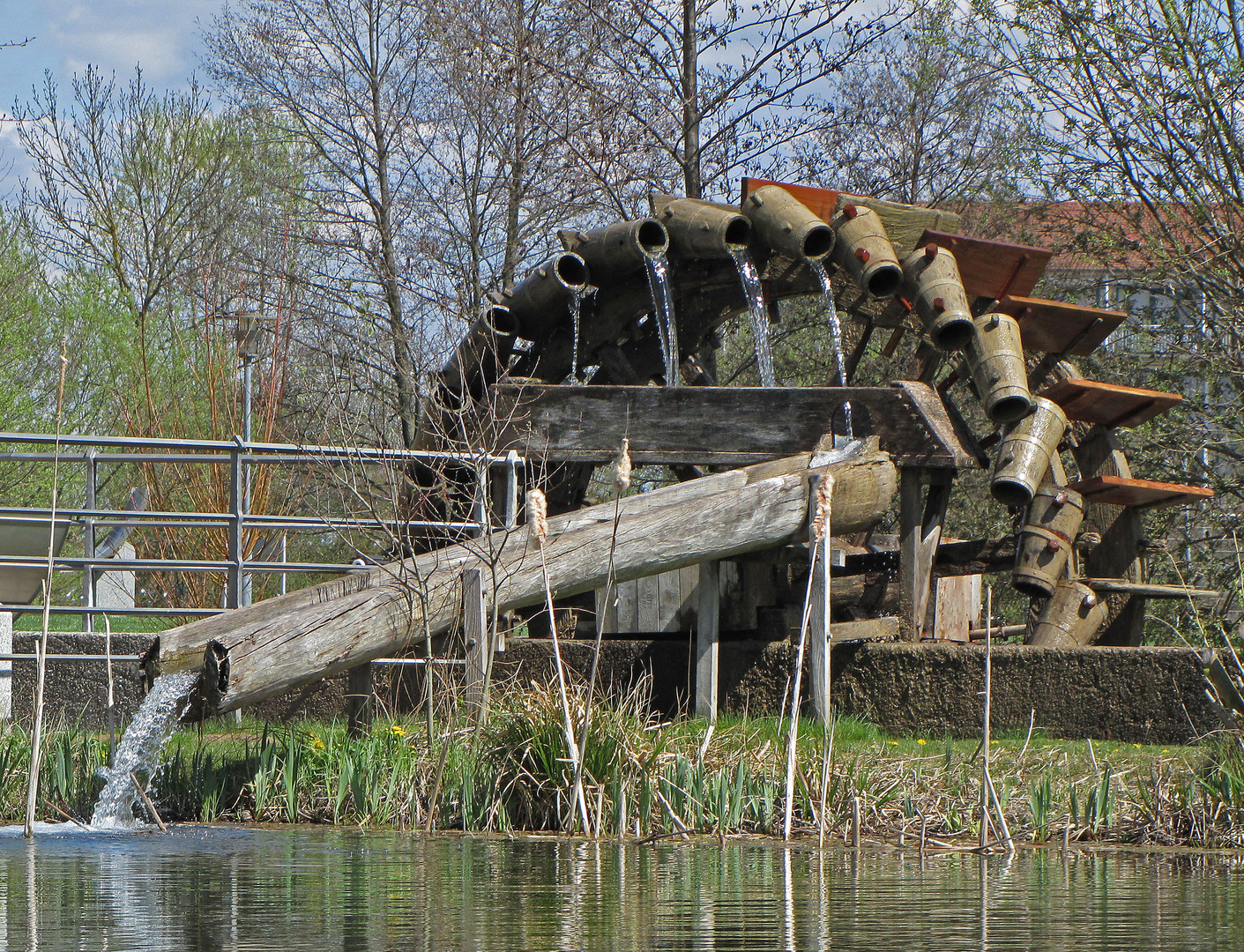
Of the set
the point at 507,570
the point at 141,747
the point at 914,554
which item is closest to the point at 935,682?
the point at 914,554

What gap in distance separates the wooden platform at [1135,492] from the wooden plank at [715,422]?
1521 mm

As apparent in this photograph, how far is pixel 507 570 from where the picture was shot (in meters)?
7.63

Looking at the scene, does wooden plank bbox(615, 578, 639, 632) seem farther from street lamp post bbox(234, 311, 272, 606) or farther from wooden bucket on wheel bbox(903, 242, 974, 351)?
wooden bucket on wheel bbox(903, 242, 974, 351)

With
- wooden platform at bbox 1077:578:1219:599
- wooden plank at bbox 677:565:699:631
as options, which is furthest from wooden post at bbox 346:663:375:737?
wooden platform at bbox 1077:578:1219:599

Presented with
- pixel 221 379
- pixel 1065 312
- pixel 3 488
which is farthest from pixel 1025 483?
pixel 3 488

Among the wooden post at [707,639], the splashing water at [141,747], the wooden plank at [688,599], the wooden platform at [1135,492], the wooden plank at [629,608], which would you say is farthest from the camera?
the wooden plank at [629,608]

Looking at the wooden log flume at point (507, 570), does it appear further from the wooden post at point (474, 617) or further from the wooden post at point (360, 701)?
the wooden post at point (360, 701)

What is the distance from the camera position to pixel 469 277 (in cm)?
2008

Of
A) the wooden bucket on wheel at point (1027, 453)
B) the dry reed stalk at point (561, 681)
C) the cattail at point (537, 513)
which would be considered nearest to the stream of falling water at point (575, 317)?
the wooden bucket on wheel at point (1027, 453)

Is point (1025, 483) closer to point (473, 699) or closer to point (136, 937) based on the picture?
point (473, 699)

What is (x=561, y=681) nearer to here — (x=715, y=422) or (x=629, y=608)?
(x=715, y=422)

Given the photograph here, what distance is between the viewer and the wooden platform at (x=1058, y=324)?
11477 millimetres

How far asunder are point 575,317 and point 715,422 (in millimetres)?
2359

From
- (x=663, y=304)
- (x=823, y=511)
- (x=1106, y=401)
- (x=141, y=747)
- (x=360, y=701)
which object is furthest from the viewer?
(x=663, y=304)
